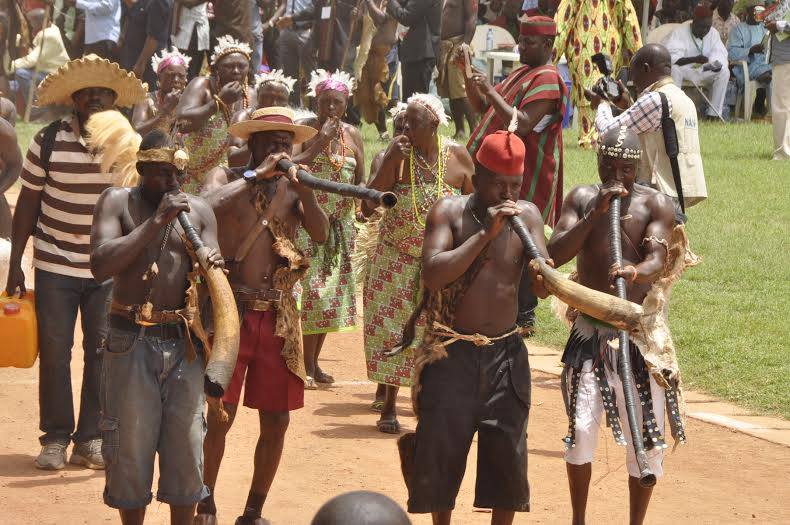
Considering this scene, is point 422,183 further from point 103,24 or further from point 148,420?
point 103,24

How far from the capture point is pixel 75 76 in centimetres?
677

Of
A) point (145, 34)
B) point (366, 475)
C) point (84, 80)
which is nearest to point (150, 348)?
point (84, 80)

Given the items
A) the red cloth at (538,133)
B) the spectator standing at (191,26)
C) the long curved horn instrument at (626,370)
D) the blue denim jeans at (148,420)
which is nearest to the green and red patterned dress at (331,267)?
the red cloth at (538,133)

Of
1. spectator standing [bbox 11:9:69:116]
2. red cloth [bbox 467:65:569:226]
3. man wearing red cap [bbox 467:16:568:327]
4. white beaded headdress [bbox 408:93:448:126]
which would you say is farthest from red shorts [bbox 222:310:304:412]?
spectator standing [bbox 11:9:69:116]

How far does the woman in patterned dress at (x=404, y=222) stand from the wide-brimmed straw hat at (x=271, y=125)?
1591mm

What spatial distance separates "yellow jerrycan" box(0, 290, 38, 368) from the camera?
23.0 ft

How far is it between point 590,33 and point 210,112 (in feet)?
20.1

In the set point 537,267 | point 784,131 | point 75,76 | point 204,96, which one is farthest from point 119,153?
point 784,131

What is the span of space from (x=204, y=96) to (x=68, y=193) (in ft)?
11.9

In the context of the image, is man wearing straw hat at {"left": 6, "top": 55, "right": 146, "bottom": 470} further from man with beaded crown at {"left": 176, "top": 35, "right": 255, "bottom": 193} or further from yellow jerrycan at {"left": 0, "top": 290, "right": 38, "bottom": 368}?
man with beaded crown at {"left": 176, "top": 35, "right": 255, "bottom": 193}

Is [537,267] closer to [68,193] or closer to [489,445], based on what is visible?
[489,445]

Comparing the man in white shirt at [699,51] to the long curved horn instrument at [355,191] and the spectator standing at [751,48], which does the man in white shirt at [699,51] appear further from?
the long curved horn instrument at [355,191]

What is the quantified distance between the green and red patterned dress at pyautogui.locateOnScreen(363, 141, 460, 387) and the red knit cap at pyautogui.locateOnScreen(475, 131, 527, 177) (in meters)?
2.50

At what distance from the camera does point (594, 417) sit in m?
6.10
